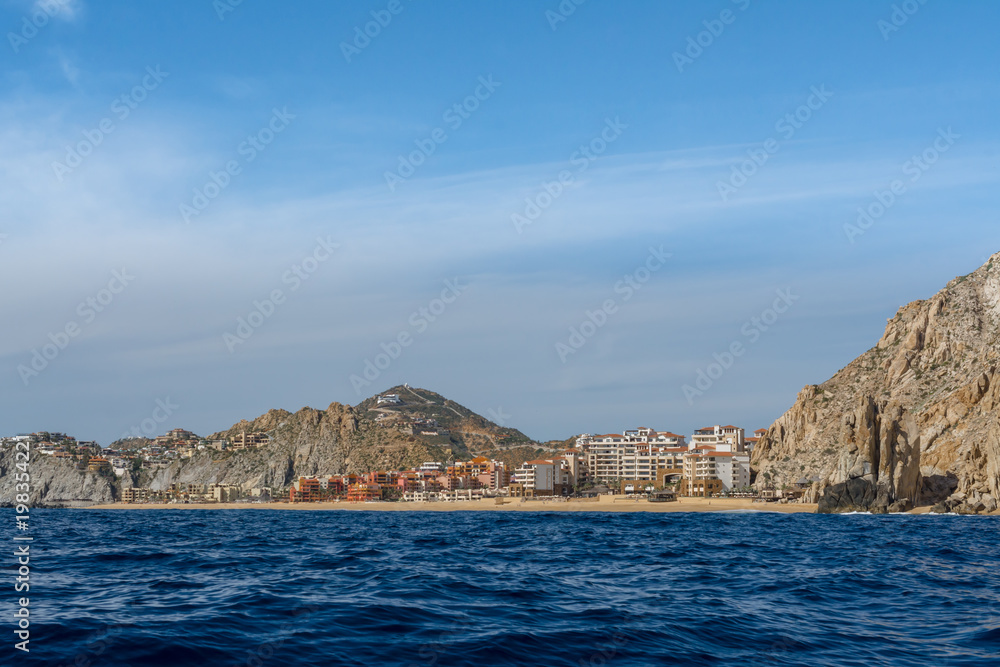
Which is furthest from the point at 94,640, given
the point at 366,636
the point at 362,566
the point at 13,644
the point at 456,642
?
the point at 362,566

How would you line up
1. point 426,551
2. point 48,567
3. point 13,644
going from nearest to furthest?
point 13,644 < point 48,567 < point 426,551

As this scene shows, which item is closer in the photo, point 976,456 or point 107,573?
point 107,573

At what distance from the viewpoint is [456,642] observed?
1758 centimetres

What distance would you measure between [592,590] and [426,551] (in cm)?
1864

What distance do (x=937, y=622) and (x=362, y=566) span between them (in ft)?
68.4

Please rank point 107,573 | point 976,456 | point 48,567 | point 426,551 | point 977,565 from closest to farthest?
point 107,573 < point 48,567 < point 977,565 < point 426,551 < point 976,456

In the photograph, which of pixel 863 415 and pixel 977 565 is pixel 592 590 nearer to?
pixel 977 565

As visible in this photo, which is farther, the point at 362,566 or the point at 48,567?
the point at 362,566

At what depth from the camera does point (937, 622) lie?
2109 centimetres

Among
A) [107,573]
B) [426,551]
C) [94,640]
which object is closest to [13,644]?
[94,640]

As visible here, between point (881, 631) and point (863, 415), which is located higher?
point (863, 415)

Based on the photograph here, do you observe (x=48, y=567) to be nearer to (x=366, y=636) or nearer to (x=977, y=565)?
(x=366, y=636)

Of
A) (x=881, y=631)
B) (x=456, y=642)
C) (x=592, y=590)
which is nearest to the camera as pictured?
(x=456, y=642)

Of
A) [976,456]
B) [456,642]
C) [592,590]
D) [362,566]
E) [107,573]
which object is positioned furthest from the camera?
[976,456]
